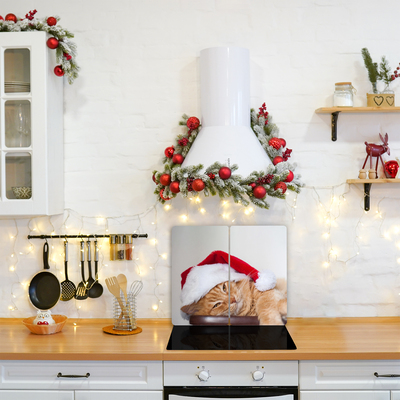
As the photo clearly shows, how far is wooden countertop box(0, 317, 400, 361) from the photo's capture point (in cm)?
194

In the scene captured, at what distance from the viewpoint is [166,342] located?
2.10m

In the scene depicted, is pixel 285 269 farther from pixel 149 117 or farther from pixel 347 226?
pixel 149 117

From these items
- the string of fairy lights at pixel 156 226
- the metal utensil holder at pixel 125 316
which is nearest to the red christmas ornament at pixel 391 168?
the string of fairy lights at pixel 156 226

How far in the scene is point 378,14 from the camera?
2.40 m

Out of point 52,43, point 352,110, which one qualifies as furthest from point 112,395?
point 352,110

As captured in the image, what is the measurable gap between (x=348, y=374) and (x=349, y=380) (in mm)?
28

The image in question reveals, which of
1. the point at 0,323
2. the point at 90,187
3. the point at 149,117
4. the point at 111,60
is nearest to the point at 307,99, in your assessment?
the point at 149,117

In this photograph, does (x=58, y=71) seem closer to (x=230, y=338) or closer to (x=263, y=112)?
(x=263, y=112)

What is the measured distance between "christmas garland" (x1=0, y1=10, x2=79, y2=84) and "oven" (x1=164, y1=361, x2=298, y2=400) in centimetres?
147

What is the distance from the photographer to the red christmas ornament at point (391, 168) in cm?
230

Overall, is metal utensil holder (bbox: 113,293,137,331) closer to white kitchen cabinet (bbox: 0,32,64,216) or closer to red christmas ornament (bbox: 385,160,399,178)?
white kitchen cabinet (bbox: 0,32,64,216)

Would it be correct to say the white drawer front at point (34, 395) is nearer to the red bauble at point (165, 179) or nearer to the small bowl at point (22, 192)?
the small bowl at point (22, 192)

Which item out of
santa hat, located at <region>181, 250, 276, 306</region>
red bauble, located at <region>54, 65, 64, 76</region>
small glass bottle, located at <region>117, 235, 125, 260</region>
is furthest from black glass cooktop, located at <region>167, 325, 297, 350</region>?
red bauble, located at <region>54, 65, 64, 76</region>

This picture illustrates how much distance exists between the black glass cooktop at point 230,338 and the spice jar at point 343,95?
1.16m
